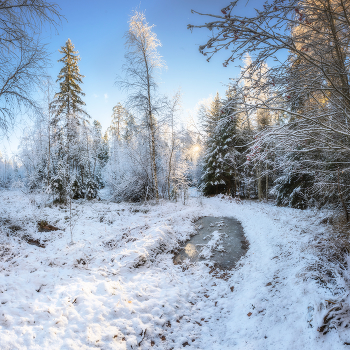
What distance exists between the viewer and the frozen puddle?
19.3 ft

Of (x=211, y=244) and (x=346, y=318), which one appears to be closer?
(x=346, y=318)

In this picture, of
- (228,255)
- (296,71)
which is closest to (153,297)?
(228,255)

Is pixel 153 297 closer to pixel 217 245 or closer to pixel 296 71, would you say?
pixel 217 245

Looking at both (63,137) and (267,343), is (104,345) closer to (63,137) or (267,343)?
(267,343)

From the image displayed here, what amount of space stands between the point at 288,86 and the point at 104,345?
4.84 meters

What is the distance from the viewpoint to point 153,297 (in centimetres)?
379

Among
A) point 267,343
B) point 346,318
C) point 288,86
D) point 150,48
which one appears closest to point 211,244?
point 267,343

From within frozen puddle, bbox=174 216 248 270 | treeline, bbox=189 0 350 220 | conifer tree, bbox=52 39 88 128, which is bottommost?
frozen puddle, bbox=174 216 248 270

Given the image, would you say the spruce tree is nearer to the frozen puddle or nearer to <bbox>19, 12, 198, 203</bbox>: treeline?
<bbox>19, 12, 198, 203</bbox>: treeline

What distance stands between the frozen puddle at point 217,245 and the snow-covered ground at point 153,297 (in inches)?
17.4

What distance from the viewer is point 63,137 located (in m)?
12.9

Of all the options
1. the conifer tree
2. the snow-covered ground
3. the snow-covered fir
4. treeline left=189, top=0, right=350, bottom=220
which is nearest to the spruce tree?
the conifer tree

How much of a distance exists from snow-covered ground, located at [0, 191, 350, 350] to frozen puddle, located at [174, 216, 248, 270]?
1.45 feet

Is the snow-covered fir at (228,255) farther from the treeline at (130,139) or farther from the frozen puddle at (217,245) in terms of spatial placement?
the treeline at (130,139)
